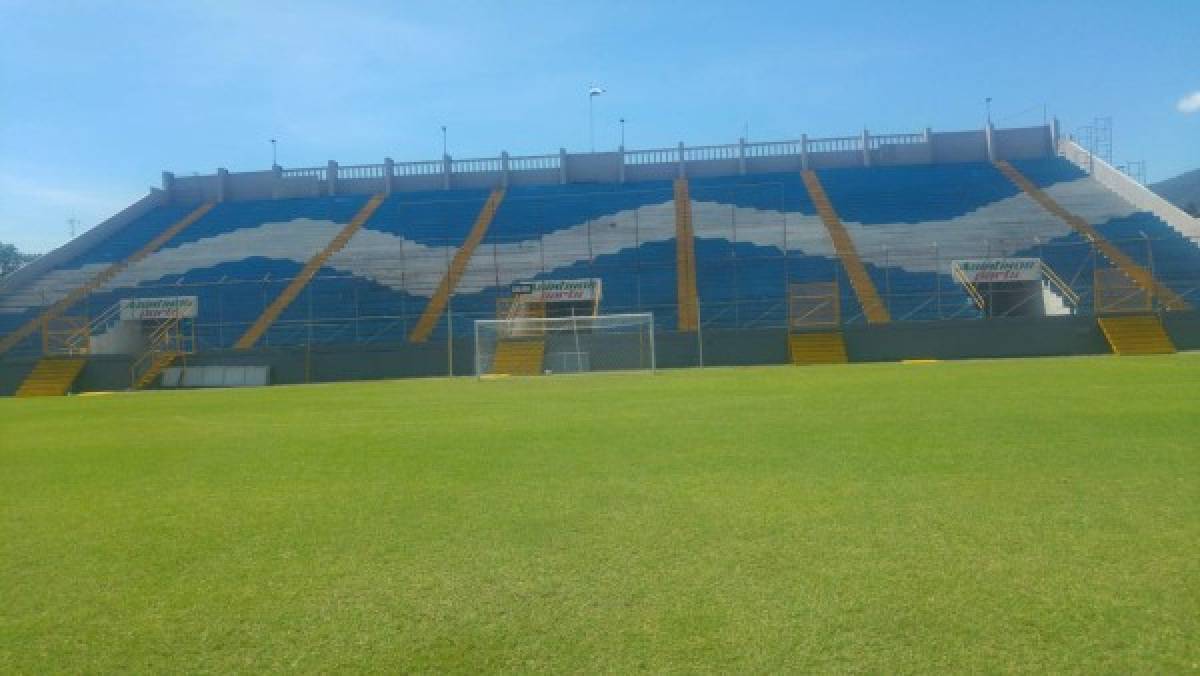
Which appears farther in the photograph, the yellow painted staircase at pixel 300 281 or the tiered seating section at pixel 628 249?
the yellow painted staircase at pixel 300 281

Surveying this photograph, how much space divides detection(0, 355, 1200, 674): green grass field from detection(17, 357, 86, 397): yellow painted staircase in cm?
2392

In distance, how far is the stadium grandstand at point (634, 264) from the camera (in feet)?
101

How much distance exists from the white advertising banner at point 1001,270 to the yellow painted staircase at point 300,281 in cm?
2502

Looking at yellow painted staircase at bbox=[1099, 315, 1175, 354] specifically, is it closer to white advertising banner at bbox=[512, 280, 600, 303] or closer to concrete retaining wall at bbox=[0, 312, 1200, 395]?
concrete retaining wall at bbox=[0, 312, 1200, 395]

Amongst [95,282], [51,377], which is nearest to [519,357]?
[51,377]

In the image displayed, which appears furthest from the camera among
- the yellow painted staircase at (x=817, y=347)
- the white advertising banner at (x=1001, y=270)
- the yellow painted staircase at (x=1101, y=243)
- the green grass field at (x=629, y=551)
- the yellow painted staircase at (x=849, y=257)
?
the yellow painted staircase at (x=849, y=257)

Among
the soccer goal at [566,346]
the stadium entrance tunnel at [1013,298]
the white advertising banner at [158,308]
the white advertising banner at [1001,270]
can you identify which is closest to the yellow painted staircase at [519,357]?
the soccer goal at [566,346]

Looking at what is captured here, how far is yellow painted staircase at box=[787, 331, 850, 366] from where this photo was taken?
29812 millimetres

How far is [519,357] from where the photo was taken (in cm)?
3109

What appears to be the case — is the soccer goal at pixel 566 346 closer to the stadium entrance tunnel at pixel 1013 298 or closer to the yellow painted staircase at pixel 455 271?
the yellow painted staircase at pixel 455 271

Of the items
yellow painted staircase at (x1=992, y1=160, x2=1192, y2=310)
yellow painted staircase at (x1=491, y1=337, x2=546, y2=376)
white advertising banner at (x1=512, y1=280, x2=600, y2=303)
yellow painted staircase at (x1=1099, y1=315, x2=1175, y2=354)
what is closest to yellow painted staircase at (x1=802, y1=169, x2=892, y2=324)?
yellow painted staircase at (x1=1099, y1=315, x2=1175, y2=354)

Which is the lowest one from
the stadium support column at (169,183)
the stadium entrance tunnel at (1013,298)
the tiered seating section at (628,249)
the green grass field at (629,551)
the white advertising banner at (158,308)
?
the green grass field at (629,551)

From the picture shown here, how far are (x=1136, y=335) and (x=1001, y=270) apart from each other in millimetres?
5174

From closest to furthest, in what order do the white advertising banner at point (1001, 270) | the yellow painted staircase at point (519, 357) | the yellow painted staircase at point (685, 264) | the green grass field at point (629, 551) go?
the green grass field at point (629, 551), the yellow painted staircase at point (519, 357), the white advertising banner at point (1001, 270), the yellow painted staircase at point (685, 264)
